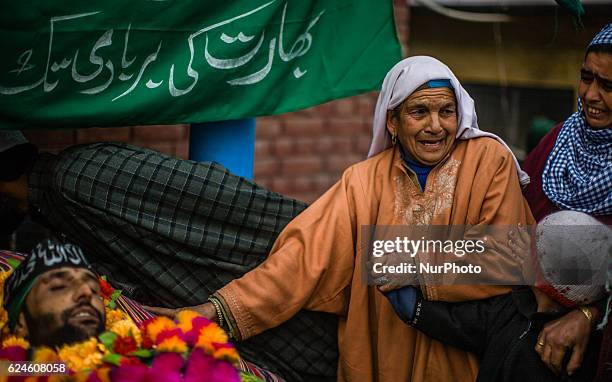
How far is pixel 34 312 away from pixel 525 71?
5.55m

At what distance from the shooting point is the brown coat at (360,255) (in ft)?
10.8

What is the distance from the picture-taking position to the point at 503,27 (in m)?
7.12

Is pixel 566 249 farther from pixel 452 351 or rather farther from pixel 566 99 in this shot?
pixel 566 99

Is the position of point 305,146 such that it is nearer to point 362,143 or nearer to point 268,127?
point 268,127

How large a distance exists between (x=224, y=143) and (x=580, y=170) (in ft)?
4.92

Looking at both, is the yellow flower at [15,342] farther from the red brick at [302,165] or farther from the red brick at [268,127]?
the red brick at [302,165]

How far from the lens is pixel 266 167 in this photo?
566 centimetres

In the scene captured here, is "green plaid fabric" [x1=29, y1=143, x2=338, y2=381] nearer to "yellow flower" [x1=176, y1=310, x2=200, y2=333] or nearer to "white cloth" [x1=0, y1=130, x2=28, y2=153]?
"white cloth" [x1=0, y1=130, x2=28, y2=153]

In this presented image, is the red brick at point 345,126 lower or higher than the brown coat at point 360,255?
higher

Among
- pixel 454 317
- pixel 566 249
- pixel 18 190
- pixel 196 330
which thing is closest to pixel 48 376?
pixel 196 330

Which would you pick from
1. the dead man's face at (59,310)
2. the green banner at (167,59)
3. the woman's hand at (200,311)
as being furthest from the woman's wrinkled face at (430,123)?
the dead man's face at (59,310)

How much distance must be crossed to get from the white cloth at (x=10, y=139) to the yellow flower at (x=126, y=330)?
116 cm

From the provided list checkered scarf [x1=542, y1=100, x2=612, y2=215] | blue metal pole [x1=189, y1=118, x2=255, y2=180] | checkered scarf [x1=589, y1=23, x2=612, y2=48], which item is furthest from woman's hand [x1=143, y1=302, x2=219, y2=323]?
checkered scarf [x1=589, y1=23, x2=612, y2=48]
